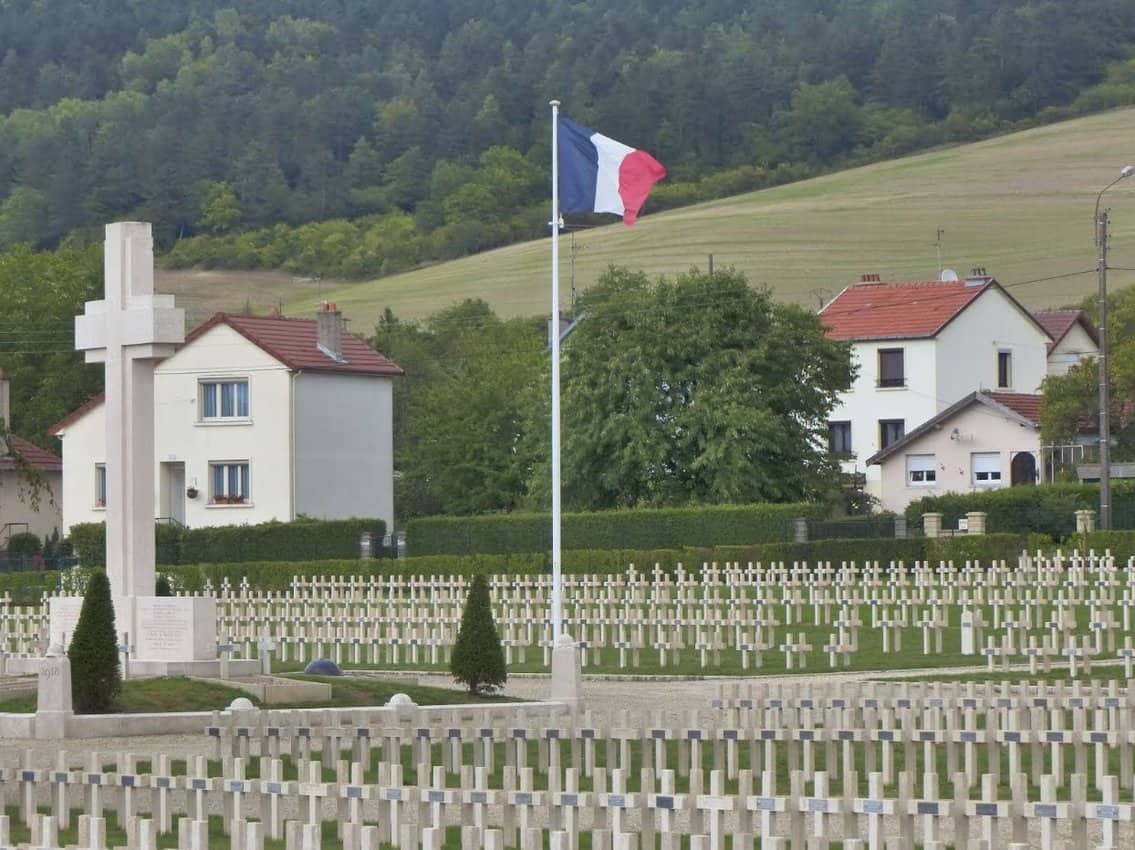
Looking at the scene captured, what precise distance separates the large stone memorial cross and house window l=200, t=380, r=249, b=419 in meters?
36.8

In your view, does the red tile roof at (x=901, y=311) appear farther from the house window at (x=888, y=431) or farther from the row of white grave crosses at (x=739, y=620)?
the row of white grave crosses at (x=739, y=620)

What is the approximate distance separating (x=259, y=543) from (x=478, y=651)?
108 ft

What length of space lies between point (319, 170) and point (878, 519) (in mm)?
138224

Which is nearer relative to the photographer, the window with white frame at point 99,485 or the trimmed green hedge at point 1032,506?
the trimmed green hedge at point 1032,506

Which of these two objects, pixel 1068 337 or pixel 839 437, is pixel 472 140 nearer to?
pixel 1068 337

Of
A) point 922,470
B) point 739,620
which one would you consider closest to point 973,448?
point 922,470

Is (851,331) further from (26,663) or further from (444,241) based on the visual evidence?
(444,241)

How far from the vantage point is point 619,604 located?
43.4m

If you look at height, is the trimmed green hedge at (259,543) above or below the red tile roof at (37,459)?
below

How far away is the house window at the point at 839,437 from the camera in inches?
→ 3388

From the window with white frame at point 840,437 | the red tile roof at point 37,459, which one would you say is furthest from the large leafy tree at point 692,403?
the window with white frame at point 840,437

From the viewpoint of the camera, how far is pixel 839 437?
86.7 meters

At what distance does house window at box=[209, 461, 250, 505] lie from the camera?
220ft

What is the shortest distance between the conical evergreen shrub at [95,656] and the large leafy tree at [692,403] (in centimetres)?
3672
